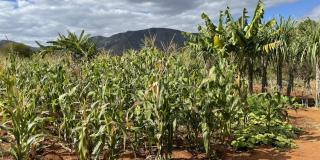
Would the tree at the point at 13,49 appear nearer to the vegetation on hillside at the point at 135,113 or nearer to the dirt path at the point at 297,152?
the vegetation on hillside at the point at 135,113

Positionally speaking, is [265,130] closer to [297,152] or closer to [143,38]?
[297,152]

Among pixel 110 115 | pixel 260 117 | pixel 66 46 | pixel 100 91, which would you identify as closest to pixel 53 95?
pixel 100 91

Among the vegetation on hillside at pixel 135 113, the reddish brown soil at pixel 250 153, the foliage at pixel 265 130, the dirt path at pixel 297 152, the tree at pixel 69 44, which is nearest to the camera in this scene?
the vegetation on hillside at pixel 135 113

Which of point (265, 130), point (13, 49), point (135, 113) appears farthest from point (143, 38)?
point (135, 113)

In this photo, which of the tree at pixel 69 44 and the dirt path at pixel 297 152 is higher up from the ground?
the tree at pixel 69 44

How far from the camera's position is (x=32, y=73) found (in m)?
8.03

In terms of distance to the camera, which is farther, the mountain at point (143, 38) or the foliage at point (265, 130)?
the mountain at point (143, 38)

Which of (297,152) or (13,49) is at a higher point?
(13,49)

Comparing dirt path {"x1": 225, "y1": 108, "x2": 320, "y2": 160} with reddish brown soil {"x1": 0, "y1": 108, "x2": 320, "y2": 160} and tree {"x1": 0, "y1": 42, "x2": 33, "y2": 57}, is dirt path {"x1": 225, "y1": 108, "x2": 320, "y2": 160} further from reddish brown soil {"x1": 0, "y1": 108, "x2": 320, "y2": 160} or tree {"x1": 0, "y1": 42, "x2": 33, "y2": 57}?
tree {"x1": 0, "y1": 42, "x2": 33, "y2": 57}

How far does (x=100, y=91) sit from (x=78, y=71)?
1032 millimetres

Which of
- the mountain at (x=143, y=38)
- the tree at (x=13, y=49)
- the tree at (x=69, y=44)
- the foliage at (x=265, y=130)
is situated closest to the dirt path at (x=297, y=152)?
the foliage at (x=265, y=130)

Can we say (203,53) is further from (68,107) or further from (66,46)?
(68,107)

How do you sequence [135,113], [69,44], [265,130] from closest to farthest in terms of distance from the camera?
[135,113] < [265,130] < [69,44]

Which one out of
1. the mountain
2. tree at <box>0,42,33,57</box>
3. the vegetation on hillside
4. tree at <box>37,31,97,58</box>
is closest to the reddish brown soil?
the vegetation on hillside
